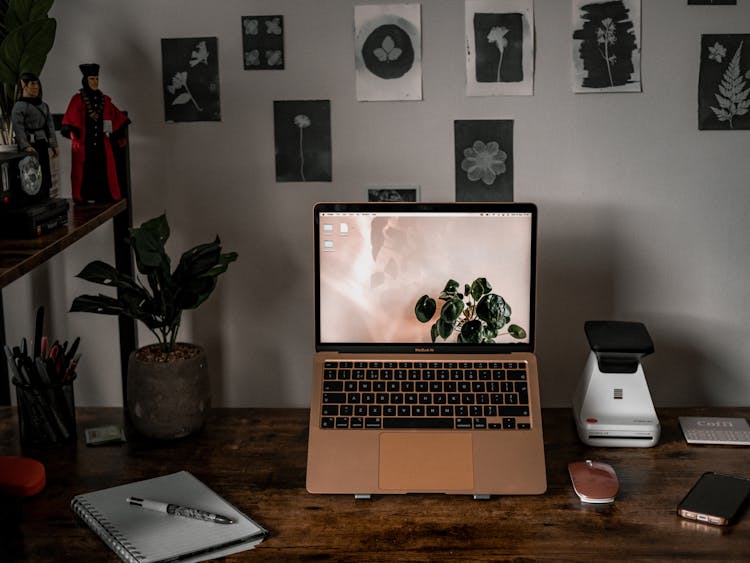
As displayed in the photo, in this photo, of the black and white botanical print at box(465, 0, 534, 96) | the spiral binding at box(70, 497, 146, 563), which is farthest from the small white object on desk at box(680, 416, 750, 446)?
the spiral binding at box(70, 497, 146, 563)

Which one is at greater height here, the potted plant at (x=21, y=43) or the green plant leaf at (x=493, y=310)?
the potted plant at (x=21, y=43)

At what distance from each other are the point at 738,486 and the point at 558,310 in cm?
59

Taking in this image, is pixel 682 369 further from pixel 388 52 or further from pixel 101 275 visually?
pixel 101 275

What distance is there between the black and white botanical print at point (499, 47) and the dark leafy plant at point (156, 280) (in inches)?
24.5

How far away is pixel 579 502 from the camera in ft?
4.62

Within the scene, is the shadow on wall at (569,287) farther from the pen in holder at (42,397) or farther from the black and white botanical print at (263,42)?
the pen in holder at (42,397)

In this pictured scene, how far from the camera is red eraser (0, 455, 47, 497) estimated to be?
1415 millimetres

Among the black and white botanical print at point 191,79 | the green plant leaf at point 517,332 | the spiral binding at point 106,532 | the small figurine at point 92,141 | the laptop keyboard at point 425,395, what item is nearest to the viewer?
the spiral binding at point 106,532

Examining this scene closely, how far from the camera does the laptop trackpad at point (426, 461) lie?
143 cm

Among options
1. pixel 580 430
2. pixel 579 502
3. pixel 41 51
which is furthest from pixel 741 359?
pixel 41 51

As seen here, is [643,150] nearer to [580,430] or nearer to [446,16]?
[446,16]

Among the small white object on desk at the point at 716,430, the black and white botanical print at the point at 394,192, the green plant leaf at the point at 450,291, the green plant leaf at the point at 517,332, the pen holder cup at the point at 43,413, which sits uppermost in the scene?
the black and white botanical print at the point at 394,192

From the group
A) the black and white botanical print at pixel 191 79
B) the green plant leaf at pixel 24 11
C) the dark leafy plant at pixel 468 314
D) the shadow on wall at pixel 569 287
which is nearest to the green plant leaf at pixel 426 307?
the dark leafy plant at pixel 468 314

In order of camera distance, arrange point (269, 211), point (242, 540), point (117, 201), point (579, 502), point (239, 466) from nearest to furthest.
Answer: point (242, 540) → point (579, 502) → point (239, 466) → point (117, 201) → point (269, 211)
